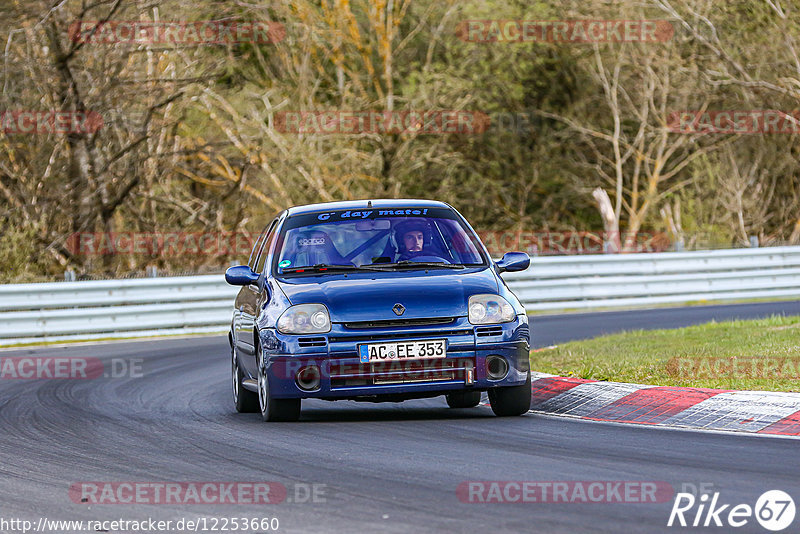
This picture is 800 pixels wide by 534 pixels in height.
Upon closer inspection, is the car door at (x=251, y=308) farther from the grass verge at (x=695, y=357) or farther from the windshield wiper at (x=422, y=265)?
the grass verge at (x=695, y=357)

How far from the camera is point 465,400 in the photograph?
11.2 metres

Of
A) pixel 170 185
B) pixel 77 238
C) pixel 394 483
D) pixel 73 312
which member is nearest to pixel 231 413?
pixel 394 483

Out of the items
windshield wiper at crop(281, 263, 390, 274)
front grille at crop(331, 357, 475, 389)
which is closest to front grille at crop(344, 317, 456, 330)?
front grille at crop(331, 357, 475, 389)

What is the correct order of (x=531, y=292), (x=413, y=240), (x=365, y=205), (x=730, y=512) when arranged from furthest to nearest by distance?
(x=531, y=292) < (x=365, y=205) < (x=413, y=240) < (x=730, y=512)

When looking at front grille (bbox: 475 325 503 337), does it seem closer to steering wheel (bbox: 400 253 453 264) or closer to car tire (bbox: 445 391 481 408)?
steering wheel (bbox: 400 253 453 264)

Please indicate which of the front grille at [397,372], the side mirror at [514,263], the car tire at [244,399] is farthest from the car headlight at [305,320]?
the side mirror at [514,263]

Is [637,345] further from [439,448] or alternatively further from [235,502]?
[235,502]

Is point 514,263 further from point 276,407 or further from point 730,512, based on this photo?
point 730,512

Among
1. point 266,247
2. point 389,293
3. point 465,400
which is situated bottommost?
point 465,400

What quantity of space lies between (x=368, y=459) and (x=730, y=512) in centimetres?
258

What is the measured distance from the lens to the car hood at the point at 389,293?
9.55 meters

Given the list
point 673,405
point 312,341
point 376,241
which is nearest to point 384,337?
point 312,341

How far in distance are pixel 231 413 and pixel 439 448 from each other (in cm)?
330

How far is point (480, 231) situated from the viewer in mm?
38188
